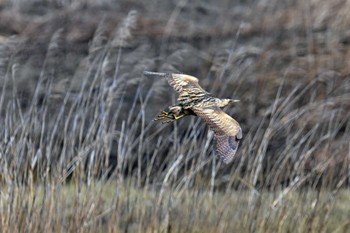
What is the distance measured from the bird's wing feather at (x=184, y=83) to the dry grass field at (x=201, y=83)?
1506 millimetres

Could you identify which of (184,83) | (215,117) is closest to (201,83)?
(184,83)

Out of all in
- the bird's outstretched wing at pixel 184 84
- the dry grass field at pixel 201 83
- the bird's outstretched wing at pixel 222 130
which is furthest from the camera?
the dry grass field at pixel 201 83

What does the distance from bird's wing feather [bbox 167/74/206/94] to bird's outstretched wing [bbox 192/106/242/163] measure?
0.45ft

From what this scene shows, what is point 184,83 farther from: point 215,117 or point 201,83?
point 201,83

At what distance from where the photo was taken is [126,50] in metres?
7.21

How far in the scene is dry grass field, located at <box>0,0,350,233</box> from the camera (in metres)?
3.78

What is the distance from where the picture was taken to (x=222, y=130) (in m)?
1.83

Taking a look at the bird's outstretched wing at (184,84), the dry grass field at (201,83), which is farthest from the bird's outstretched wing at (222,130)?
the dry grass field at (201,83)

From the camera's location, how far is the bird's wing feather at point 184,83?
1.99 meters

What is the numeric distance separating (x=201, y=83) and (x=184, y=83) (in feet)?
13.7

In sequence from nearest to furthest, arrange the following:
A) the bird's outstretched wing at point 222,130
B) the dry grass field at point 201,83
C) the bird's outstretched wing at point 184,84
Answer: the bird's outstretched wing at point 222,130 < the bird's outstretched wing at point 184,84 < the dry grass field at point 201,83

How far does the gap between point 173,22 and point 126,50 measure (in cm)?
48

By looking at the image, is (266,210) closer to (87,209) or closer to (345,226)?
(87,209)

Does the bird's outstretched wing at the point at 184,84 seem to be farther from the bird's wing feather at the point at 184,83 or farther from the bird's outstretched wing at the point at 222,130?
the bird's outstretched wing at the point at 222,130
